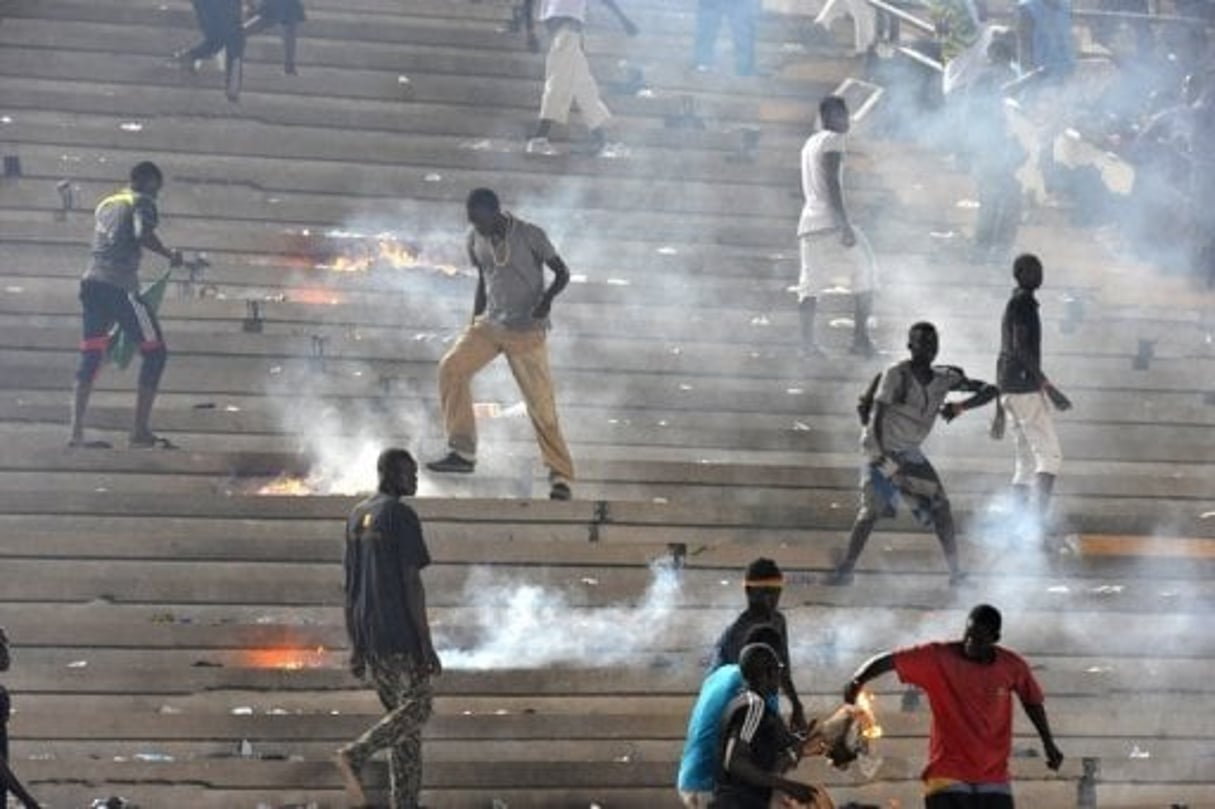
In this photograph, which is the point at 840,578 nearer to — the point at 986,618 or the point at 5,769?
the point at 986,618

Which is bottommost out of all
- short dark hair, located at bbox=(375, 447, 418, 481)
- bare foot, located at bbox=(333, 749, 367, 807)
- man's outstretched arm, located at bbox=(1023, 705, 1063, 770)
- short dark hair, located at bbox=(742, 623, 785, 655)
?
bare foot, located at bbox=(333, 749, 367, 807)

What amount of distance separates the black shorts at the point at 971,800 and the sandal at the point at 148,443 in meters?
6.46

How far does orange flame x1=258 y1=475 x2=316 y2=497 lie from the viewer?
1739 cm

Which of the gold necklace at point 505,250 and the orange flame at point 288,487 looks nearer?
the gold necklace at point 505,250

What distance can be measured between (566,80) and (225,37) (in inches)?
97.6

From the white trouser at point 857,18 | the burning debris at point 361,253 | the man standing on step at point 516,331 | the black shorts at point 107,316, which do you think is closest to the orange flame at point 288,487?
the man standing on step at point 516,331

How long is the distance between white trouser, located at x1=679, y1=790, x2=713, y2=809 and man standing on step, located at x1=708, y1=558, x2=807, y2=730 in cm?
83

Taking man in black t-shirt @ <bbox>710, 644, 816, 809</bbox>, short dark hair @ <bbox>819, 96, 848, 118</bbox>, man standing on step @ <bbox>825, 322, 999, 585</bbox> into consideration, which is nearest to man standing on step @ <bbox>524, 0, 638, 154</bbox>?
short dark hair @ <bbox>819, 96, 848, 118</bbox>

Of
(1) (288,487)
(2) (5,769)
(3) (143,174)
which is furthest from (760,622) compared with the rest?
(3) (143,174)

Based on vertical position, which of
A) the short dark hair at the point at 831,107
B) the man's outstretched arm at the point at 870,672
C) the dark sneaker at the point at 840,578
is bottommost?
the dark sneaker at the point at 840,578

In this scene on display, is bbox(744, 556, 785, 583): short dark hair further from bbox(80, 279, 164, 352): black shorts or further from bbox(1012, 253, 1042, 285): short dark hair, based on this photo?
bbox(80, 279, 164, 352): black shorts

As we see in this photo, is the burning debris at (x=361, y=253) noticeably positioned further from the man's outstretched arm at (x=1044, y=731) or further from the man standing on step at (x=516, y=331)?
the man's outstretched arm at (x=1044, y=731)

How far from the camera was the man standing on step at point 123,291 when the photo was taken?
17.4 m

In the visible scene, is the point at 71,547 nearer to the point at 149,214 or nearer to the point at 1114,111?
the point at 149,214
